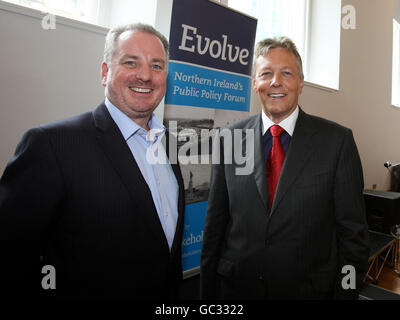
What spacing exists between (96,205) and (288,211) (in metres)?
0.77

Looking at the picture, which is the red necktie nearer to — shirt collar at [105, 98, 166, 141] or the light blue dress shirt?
the light blue dress shirt

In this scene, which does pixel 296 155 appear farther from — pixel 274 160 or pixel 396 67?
pixel 396 67

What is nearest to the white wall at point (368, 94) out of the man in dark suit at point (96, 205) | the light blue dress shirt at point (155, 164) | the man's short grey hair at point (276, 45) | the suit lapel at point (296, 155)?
the man's short grey hair at point (276, 45)

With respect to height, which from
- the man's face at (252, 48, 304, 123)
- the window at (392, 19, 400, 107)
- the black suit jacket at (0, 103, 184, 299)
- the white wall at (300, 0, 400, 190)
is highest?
the window at (392, 19, 400, 107)

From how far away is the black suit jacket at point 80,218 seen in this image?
855 millimetres

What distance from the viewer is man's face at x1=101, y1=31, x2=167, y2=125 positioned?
115cm

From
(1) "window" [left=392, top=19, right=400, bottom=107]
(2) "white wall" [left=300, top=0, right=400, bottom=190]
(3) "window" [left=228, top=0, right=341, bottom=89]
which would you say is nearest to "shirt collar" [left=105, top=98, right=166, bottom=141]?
(2) "white wall" [left=300, top=0, right=400, bottom=190]

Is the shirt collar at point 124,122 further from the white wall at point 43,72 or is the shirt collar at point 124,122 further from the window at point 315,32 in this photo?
the window at point 315,32

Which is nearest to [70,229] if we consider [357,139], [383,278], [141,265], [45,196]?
[45,196]

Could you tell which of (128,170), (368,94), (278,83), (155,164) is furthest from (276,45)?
(368,94)

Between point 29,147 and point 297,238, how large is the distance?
106cm

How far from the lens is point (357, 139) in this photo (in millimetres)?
4836

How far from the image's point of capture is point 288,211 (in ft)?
3.96
